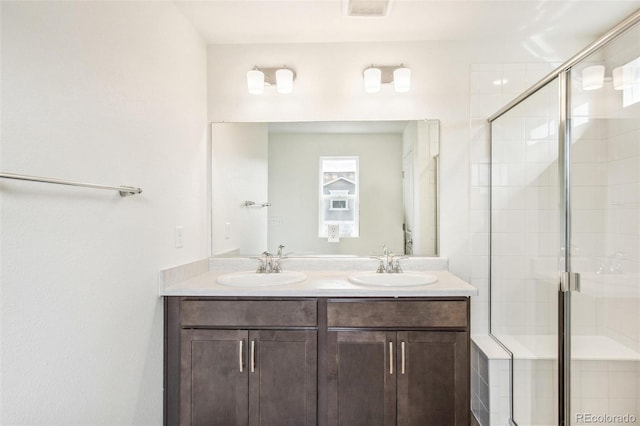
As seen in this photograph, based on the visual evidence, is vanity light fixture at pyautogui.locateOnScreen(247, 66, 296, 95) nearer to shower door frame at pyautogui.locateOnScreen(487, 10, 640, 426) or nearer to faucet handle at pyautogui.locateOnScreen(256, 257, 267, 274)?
faucet handle at pyautogui.locateOnScreen(256, 257, 267, 274)

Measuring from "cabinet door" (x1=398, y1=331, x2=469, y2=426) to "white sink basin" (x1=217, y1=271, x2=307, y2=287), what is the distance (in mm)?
658

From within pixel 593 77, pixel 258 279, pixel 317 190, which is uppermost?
pixel 593 77

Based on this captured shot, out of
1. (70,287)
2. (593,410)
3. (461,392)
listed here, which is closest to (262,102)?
(70,287)

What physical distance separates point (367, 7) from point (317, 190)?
1100 millimetres

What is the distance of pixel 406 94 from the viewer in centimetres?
Result: 222

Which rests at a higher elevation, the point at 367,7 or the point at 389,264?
the point at 367,7

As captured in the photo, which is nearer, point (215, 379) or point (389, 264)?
point (215, 379)

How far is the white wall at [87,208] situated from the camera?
38.0 inches

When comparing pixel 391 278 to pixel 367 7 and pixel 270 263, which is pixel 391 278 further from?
pixel 367 7

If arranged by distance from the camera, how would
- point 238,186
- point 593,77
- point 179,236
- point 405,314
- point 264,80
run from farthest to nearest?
point 238,186 < point 264,80 < point 179,236 < point 405,314 < point 593,77

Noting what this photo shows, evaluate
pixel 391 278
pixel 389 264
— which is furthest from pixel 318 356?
pixel 389 264

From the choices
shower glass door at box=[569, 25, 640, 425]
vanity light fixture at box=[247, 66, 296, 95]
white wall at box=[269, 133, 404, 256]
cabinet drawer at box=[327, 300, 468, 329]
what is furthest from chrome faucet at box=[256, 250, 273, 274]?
shower glass door at box=[569, 25, 640, 425]

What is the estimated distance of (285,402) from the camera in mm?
1682

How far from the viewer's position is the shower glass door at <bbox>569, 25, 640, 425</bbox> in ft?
5.17
